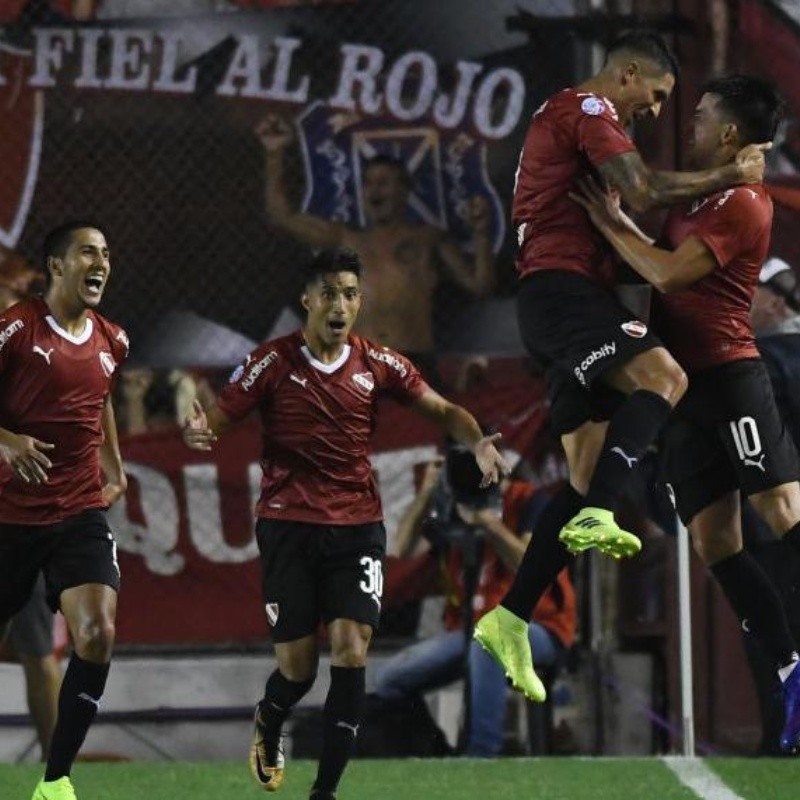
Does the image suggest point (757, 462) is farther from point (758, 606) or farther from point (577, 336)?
point (577, 336)

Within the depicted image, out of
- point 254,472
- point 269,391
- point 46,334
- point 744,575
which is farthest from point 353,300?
point 254,472

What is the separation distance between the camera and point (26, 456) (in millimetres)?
7492

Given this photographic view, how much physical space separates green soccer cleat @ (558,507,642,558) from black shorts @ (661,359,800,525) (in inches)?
31.6

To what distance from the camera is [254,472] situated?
11.5m

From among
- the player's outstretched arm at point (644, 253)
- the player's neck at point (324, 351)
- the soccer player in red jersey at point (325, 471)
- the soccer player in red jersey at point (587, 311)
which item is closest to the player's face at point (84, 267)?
the soccer player in red jersey at point (325, 471)

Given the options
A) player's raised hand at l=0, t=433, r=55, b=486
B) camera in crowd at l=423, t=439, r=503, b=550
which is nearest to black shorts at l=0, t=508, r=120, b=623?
player's raised hand at l=0, t=433, r=55, b=486

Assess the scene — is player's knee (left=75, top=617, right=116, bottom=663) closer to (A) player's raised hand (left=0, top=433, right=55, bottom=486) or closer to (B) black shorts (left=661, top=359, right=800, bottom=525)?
(A) player's raised hand (left=0, top=433, right=55, bottom=486)

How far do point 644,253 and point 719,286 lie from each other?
60cm

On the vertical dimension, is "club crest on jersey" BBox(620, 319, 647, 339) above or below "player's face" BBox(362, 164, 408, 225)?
below

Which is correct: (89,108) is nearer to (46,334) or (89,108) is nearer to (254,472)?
(254,472)

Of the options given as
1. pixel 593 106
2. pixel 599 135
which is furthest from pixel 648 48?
pixel 599 135

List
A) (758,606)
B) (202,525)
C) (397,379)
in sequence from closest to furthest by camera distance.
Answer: (758,606) → (397,379) → (202,525)

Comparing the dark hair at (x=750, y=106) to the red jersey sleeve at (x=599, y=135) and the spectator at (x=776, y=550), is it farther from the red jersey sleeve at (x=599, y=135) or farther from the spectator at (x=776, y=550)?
the spectator at (x=776, y=550)

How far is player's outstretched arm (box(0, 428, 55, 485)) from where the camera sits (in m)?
7.49
